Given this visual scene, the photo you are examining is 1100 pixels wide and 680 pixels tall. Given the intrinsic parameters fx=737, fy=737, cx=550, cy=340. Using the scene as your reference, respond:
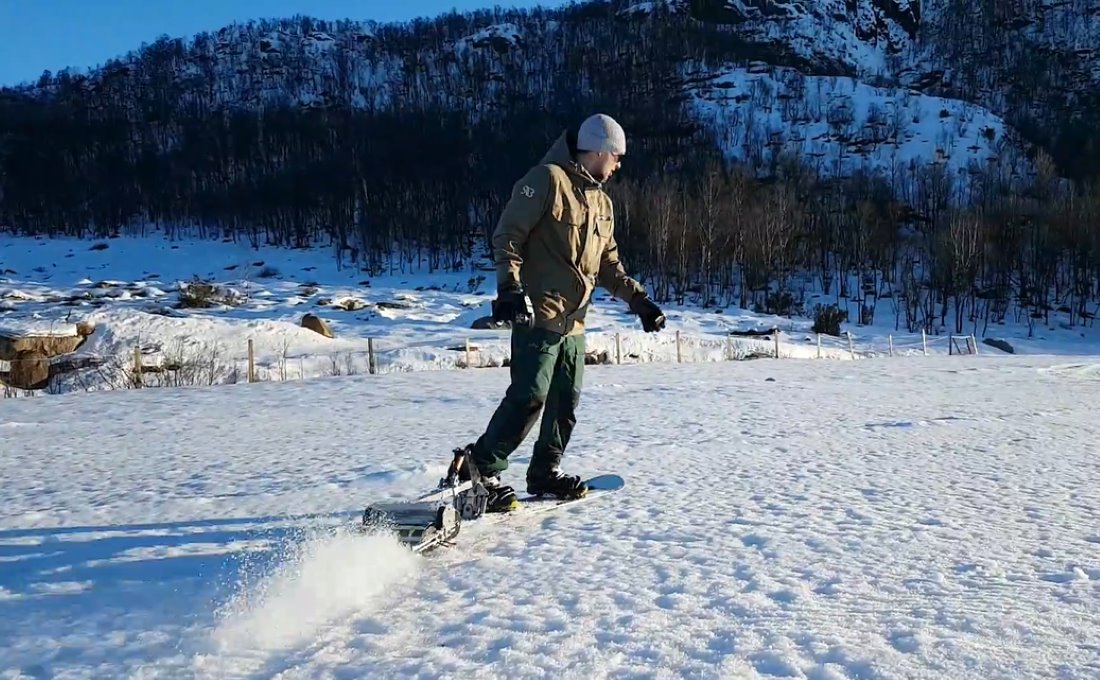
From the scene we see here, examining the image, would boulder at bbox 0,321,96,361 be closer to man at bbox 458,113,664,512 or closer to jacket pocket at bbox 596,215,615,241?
man at bbox 458,113,664,512

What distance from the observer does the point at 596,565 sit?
98.0 inches

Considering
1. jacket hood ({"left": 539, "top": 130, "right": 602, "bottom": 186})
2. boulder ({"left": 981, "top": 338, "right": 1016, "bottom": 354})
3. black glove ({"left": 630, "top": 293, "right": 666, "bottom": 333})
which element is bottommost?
boulder ({"left": 981, "top": 338, "right": 1016, "bottom": 354})

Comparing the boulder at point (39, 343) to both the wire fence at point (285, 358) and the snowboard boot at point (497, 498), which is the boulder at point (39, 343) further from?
the snowboard boot at point (497, 498)

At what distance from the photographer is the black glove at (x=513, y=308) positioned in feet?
9.13

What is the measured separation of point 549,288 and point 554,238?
0.69 feet

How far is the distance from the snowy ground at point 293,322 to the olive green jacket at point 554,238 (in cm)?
1292

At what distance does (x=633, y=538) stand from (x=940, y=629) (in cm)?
113

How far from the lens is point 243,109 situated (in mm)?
101312

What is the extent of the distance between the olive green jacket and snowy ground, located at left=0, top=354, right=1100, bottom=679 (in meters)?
0.93

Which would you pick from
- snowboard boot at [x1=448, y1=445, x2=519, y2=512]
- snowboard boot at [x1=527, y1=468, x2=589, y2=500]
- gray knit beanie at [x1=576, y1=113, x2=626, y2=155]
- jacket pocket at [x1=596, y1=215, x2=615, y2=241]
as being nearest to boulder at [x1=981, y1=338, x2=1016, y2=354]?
jacket pocket at [x1=596, y1=215, x2=615, y2=241]

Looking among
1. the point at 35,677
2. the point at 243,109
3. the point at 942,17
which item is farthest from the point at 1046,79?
the point at 35,677

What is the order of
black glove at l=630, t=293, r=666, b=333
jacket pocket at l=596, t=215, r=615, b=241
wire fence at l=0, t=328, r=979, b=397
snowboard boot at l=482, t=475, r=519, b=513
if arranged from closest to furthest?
snowboard boot at l=482, t=475, r=519, b=513 → jacket pocket at l=596, t=215, r=615, b=241 → black glove at l=630, t=293, r=666, b=333 → wire fence at l=0, t=328, r=979, b=397

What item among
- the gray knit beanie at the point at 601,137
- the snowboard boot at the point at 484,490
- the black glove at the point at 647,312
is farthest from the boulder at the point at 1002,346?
the snowboard boot at the point at 484,490

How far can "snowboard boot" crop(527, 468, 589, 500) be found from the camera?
3.31 m
